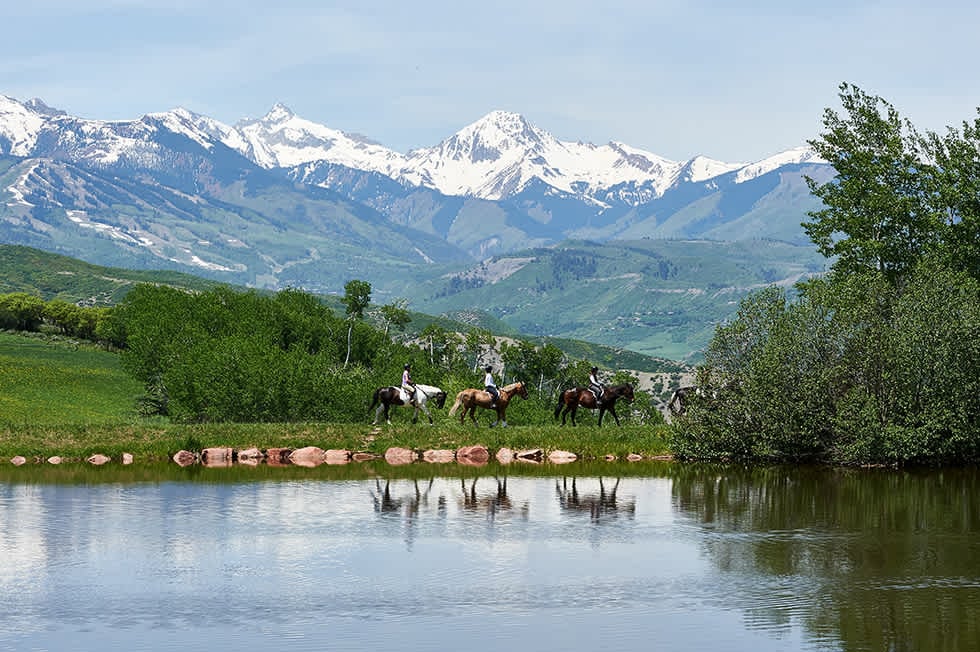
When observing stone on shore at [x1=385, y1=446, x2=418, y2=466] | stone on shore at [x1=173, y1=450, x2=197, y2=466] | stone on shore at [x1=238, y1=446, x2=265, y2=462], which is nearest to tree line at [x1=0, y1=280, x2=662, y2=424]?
stone on shore at [x1=238, y1=446, x2=265, y2=462]

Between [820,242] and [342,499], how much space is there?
51.1 metres

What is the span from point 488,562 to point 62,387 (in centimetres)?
8951

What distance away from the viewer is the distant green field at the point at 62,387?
9644cm

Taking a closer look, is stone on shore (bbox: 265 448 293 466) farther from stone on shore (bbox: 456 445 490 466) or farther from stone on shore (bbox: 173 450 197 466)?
stone on shore (bbox: 456 445 490 466)

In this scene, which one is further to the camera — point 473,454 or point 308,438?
point 308,438

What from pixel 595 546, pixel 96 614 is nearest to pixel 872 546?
pixel 595 546

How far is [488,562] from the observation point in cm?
3853

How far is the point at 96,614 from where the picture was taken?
31.4 m

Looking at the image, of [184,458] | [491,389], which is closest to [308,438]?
[184,458]

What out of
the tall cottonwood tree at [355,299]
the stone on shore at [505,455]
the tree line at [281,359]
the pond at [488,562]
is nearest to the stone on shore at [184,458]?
the pond at [488,562]

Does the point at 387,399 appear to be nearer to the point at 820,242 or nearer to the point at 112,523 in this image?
the point at 112,523

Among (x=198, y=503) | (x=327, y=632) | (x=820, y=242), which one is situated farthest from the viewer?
(x=820, y=242)

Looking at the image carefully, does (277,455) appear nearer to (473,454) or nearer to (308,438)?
(308,438)

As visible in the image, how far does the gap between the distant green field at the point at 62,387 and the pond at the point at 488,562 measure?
1368 inches
